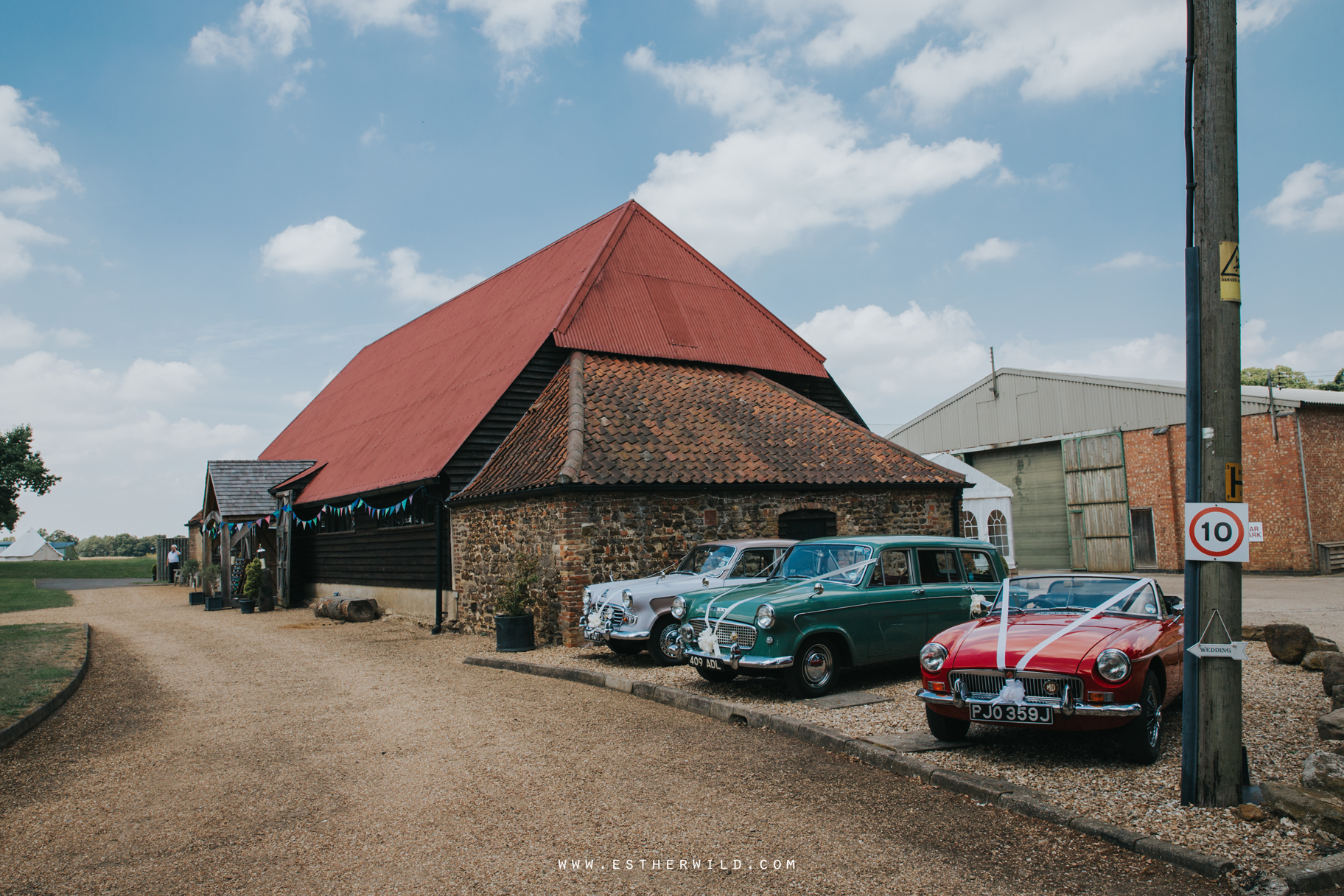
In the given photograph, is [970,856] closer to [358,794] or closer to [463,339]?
[358,794]

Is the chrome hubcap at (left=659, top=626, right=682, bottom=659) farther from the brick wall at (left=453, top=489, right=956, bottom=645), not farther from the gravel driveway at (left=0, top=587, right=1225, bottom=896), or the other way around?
the brick wall at (left=453, top=489, right=956, bottom=645)

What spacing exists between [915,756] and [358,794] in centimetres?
386

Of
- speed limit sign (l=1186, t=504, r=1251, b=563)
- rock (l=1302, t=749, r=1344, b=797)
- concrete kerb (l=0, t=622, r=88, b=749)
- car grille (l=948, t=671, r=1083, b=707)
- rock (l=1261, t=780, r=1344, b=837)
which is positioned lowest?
concrete kerb (l=0, t=622, r=88, b=749)

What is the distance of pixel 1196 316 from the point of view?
16.8ft

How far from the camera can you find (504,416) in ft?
53.0

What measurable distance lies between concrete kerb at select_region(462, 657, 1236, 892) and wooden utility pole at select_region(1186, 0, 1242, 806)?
71 centimetres

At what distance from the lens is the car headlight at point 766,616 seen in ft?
27.6

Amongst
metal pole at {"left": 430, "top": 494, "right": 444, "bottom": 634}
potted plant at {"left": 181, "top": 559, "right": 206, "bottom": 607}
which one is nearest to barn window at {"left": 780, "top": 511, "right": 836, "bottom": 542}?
metal pole at {"left": 430, "top": 494, "right": 444, "bottom": 634}

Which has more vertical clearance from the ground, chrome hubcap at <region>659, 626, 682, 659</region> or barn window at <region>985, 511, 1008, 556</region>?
barn window at <region>985, 511, 1008, 556</region>

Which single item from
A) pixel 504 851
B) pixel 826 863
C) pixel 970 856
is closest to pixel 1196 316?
pixel 970 856

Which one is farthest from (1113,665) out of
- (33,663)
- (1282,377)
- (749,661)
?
(1282,377)

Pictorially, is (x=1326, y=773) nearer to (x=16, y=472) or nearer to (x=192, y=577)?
(x=192, y=577)

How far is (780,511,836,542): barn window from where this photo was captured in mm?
14555

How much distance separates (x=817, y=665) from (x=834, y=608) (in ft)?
1.96
